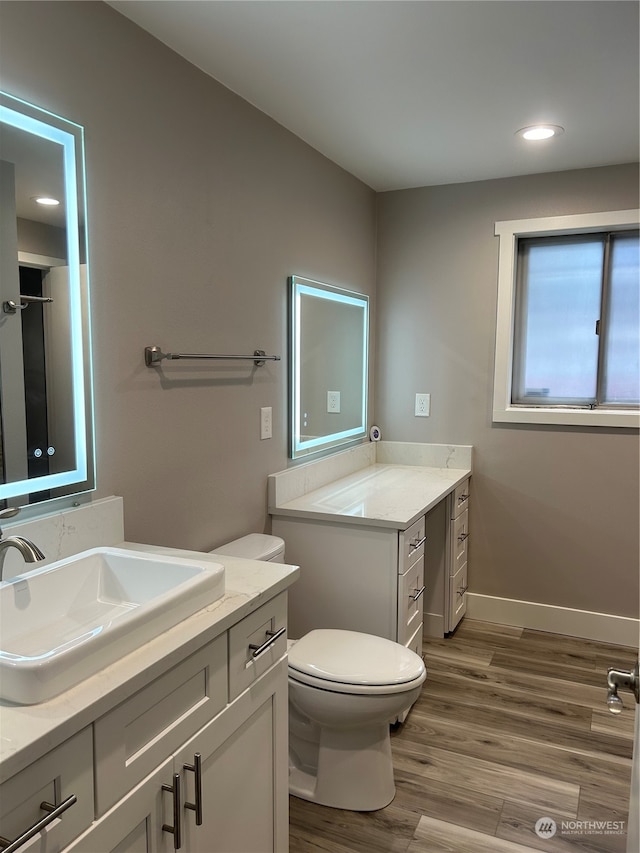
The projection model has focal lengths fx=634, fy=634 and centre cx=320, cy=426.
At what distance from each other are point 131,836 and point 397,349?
2.80 metres

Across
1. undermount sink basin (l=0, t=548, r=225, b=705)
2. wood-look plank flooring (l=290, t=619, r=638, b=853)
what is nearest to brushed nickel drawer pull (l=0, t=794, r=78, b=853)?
undermount sink basin (l=0, t=548, r=225, b=705)

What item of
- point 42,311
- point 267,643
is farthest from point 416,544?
point 42,311

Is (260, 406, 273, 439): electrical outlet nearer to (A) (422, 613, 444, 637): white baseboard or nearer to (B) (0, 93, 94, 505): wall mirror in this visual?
(B) (0, 93, 94, 505): wall mirror

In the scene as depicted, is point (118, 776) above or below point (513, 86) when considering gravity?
below

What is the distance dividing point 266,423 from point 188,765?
1430 millimetres

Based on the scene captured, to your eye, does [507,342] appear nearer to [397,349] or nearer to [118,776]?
[397,349]

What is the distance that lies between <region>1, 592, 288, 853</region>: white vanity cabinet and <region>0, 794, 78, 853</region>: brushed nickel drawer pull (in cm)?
1

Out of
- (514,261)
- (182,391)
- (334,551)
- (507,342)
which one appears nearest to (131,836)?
(182,391)

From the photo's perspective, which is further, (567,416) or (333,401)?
(567,416)

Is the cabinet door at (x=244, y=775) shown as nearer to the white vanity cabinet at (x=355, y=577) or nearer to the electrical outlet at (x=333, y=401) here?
the white vanity cabinet at (x=355, y=577)

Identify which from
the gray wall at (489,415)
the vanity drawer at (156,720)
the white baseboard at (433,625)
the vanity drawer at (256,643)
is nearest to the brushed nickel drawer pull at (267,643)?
the vanity drawer at (256,643)

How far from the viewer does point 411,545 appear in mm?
2436

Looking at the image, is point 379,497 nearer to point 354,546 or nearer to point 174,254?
point 354,546

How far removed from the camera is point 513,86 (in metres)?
2.17
